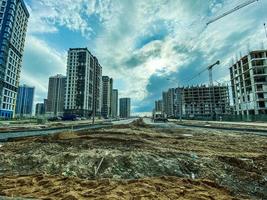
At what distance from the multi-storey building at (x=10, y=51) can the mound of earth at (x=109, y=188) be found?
260 feet

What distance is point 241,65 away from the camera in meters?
77.1

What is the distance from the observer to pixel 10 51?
75.8m

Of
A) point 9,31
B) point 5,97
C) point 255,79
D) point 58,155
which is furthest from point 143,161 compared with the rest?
point 9,31

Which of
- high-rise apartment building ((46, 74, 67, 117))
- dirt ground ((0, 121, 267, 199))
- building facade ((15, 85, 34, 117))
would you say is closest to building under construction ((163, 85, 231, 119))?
high-rise apartment building ((46, 74, 67, 117))

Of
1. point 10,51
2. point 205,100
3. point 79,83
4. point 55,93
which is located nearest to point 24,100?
point 55,93

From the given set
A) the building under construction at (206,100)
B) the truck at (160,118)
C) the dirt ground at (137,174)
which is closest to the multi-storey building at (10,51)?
the truck at (160,118)

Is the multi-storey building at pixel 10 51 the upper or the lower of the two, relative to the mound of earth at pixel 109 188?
upper

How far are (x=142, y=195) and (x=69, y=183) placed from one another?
84.2 inches

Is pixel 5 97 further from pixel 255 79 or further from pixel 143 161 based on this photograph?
pixel 255 79

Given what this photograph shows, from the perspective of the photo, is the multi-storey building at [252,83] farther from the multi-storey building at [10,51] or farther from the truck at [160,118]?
the multi-storey building at [10,51]

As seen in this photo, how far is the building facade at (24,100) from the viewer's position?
13512 cm

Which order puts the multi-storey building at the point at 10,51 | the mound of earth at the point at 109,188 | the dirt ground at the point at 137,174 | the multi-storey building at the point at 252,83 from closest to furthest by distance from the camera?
the mound of earth at the point at 109,188 → the dirt ground at the point at 137,174 → the multi-storey building at the point at 252,83 → the multi-storey building at the point at 10,51

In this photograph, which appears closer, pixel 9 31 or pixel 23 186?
pixel 23 186

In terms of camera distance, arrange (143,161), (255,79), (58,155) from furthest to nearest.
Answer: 1. (255,79)
2. (58,155)
3. (143,161)
